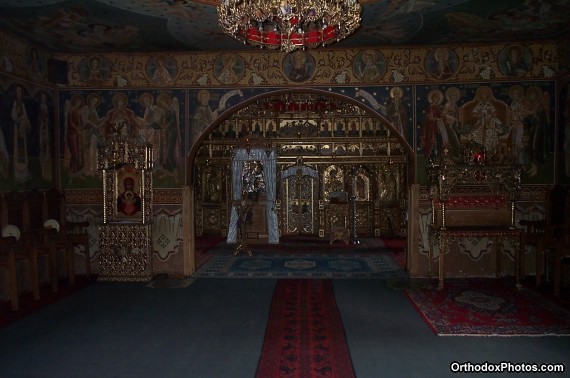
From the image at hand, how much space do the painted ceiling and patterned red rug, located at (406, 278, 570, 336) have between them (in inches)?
143

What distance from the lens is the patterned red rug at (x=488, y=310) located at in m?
5.10

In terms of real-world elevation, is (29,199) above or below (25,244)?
above

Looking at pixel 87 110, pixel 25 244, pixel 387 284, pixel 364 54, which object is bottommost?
pixel 387 284

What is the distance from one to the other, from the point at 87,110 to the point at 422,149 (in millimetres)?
5494

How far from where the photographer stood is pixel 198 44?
7449mm

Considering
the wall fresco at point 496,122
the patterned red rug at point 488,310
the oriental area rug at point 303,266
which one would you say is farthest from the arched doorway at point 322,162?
the patterned red rug at point 488,310

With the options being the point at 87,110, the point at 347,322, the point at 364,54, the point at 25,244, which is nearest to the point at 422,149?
the point at 364,54

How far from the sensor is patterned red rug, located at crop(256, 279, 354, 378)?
13.6ft

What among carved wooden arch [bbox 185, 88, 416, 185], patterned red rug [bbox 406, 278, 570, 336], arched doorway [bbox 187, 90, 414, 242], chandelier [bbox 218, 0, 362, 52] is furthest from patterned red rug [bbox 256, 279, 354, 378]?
arched doorway [bbox 187, 90, 414, 242]

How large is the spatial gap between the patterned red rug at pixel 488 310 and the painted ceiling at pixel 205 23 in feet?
11.9

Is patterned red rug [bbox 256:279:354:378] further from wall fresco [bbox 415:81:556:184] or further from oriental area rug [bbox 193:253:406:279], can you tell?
wall fresco [bbox 415:81:556:184]

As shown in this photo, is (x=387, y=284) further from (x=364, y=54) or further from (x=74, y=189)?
(x=74, y=189)

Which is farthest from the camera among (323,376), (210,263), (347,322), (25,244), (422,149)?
(210,263)

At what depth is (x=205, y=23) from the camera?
6.41 meters
